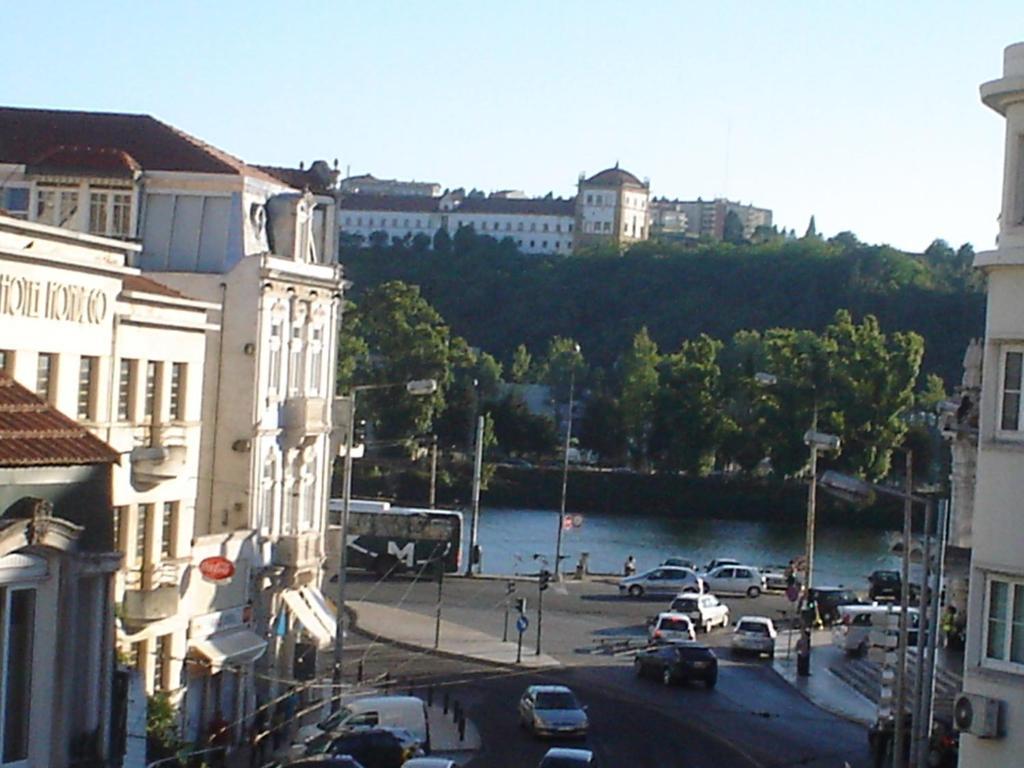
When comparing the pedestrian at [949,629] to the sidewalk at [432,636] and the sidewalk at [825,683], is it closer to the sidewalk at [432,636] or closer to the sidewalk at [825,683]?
the sidewalk at [825,683]

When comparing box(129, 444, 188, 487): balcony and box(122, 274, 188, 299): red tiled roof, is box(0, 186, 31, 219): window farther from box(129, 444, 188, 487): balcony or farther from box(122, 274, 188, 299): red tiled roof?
box(129, 444, 188, 487): balcony

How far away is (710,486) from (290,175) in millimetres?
70797

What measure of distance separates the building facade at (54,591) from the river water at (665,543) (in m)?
54.6

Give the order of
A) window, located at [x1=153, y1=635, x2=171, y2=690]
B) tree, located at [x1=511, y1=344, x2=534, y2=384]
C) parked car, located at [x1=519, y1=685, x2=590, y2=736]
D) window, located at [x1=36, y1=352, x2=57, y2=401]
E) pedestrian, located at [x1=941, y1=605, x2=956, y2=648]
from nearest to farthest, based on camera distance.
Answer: window, located at [x1=36, y1=352, x2=57, y2=401] → window, located at [x1=153, y1=635, x2=171, y2=690] → pedestrian, located at [x1=941, y1=605, x2=956, y2=648] → parked car, located at [x1=519, y1=685, x2=590, y2=736] → tree, located at [x1=511, y1=344, x2=534, y2=384]

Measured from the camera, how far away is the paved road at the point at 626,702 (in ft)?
114

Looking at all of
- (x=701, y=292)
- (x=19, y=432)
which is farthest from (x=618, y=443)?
(x=19, y=432)

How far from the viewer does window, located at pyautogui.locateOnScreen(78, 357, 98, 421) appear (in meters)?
27.9

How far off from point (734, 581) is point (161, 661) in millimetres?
33124

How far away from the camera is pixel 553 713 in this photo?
3597 centimetres

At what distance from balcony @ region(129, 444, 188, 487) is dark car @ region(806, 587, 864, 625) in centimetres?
2897

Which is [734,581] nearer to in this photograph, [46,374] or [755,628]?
[755,628]

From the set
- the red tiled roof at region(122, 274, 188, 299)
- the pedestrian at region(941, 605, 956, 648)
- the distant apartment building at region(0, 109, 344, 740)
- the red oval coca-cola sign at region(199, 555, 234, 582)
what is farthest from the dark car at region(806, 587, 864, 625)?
the red tiled roof at region(122, 274, 188, 299)

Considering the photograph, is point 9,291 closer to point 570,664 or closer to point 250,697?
point 250,697

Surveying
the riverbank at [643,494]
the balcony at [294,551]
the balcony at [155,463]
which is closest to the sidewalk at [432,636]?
the balcony at [294,551]
